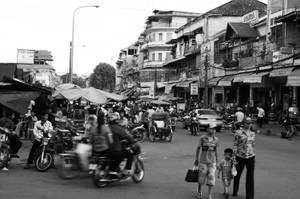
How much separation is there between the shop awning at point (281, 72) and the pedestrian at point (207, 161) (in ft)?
66.8

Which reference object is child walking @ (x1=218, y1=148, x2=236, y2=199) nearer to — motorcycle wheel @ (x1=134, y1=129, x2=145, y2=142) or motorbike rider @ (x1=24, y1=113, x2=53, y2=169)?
motorbike rider @ (x1=24, y1=113, x2=53, y2=169)

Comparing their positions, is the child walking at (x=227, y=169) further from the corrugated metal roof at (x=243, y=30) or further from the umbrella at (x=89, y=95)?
the corrugated metal roof at (x=243, y=30)

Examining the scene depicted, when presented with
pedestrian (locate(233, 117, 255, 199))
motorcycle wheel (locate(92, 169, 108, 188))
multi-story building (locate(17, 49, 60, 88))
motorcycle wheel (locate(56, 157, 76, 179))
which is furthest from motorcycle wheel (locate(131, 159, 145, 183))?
multi-story building (locate(17, 49, 60, 88))

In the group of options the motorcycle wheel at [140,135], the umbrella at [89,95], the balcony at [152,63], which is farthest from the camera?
the balcony at [152,63]

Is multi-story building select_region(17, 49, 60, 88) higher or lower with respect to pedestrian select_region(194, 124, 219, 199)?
higher

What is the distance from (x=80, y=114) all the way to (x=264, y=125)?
530 inches

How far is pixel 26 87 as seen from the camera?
1897cm

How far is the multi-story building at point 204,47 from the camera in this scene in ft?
160

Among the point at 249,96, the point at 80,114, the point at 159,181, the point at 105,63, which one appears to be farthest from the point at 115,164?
the point at 105,63

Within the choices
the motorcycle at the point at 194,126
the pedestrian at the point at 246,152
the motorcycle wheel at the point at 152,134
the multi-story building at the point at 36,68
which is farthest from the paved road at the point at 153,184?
the multi-story building at the point at 36,68

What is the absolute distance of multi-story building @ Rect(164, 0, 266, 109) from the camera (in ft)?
160

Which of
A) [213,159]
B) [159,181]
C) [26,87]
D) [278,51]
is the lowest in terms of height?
[159,181]

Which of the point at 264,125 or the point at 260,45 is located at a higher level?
the point at 260,45

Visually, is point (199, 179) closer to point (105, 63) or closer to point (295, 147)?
point (295, 147)
